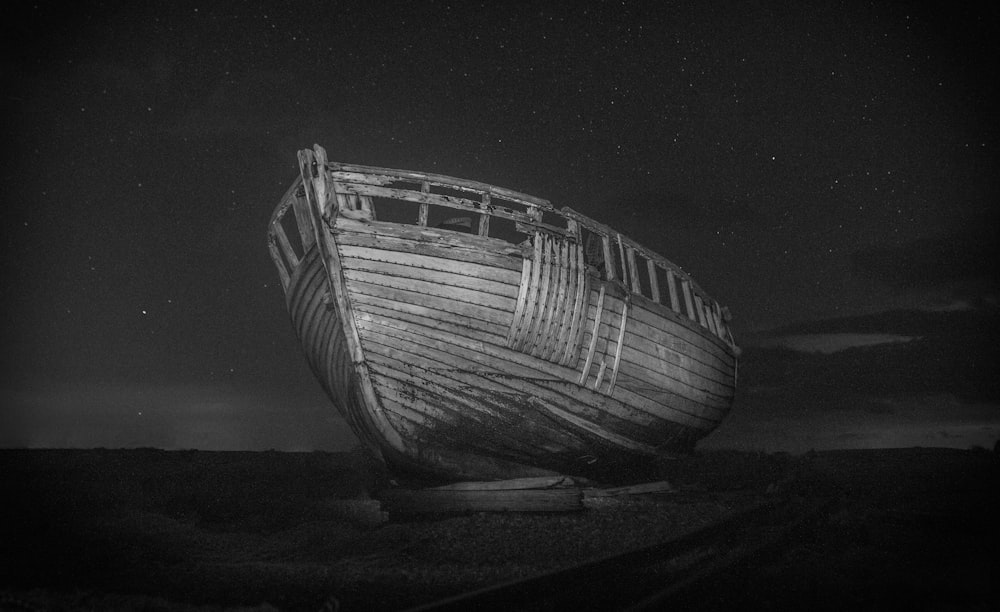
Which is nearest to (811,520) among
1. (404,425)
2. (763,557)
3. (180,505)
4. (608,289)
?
(763,557)

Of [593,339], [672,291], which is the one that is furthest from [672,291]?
[593,339]

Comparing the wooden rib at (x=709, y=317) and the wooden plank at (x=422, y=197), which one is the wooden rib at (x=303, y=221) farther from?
the wooden rib at (x=709, y=317)

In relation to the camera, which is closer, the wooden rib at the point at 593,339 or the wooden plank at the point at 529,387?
the wooden plank at the point at 529,387

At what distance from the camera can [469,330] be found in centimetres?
762

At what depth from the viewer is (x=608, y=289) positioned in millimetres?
8633

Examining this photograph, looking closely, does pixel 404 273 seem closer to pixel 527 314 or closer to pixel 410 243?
pixel 410 243

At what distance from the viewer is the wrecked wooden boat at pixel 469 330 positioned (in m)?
7.52

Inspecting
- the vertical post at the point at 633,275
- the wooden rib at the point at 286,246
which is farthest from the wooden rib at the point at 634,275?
the wooden rib at the point at 286,246

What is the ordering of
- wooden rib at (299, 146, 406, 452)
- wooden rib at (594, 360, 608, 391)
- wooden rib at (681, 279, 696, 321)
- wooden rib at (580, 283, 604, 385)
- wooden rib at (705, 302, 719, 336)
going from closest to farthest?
1. wooden rib at (299, 146, 406, 452)
2. wooden rib at (580, 283, 604, 385)
3. wooden rib at (594, 360, 608, 391)
4. wooden rib at (681, 279, 696, 321)
5. wooden rib at (705, 302, 719, 336)

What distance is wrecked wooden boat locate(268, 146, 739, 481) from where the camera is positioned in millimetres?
7523

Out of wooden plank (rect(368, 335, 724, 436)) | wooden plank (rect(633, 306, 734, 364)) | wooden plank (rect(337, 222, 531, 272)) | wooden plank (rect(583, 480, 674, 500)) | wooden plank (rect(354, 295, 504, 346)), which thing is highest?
wooden plank (rect(337, 222, 531, 272))

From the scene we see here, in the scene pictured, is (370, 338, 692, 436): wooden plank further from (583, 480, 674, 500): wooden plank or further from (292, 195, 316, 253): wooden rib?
(292, 195, 316, 253): wooden rib

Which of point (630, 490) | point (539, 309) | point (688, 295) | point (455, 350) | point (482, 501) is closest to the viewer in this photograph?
point (455, 350)

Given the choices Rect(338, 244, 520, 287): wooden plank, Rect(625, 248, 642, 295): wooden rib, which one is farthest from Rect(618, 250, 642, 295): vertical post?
Rect(338, 244, 520, 287): wooden plank
